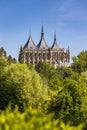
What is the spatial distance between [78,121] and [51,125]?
31649 mm

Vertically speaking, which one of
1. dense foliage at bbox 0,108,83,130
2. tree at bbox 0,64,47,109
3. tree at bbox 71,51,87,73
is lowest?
dense foliage at bbox 0,108,83,130

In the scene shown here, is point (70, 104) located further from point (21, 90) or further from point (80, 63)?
point (80, 63)

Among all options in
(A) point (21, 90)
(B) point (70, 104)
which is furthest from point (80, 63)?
(B) point (70, 104)

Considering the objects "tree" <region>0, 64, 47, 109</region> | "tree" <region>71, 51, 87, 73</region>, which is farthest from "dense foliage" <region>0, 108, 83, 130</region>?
"tree" <region>71, 51, 87, 73</region>

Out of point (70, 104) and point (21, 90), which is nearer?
point (70, 104)

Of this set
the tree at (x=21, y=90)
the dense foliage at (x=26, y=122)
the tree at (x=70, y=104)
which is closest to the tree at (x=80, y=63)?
the tree at (x=21, y=90)

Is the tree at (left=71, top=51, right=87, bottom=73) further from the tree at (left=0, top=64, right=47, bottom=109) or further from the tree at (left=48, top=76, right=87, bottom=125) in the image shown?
the tree at (left=48, top=76, right=87, bottom=125)

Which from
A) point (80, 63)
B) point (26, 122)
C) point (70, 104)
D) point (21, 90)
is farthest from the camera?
point (80, 63)

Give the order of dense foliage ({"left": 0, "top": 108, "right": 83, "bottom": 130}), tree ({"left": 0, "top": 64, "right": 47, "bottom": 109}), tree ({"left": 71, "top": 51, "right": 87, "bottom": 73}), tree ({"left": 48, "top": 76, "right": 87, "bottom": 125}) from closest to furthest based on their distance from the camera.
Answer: dense foliage ({"left": 0, "top": 108, "right": 83, "bottom": 130}), tree ({"left": 48, "top": 76, "right": 87, "bottom": 125}), tree ({"left": 0, "top": 64, "right": 47, "bottom": 109}), tree ({"left": 71, "top": 51, "right": 87, "bottom": 73})

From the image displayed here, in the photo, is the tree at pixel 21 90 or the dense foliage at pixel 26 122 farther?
the tree at pixel 21 90

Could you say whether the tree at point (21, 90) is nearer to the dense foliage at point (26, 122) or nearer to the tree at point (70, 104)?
the tree at point (70, 104)

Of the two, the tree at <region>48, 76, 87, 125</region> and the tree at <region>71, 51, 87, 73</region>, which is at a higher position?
the tree at <region>71, 51, 87, 73</region>

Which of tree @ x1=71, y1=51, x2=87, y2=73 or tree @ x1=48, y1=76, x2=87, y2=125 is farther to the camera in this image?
tree @ x1=71, y1=51, x2=87, y2=73

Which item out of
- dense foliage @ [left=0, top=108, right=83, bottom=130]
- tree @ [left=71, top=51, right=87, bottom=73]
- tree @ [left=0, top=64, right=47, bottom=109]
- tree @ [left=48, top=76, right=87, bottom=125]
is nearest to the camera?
dense foliage @ [left=0, top=108, right=83, bottom=130]
